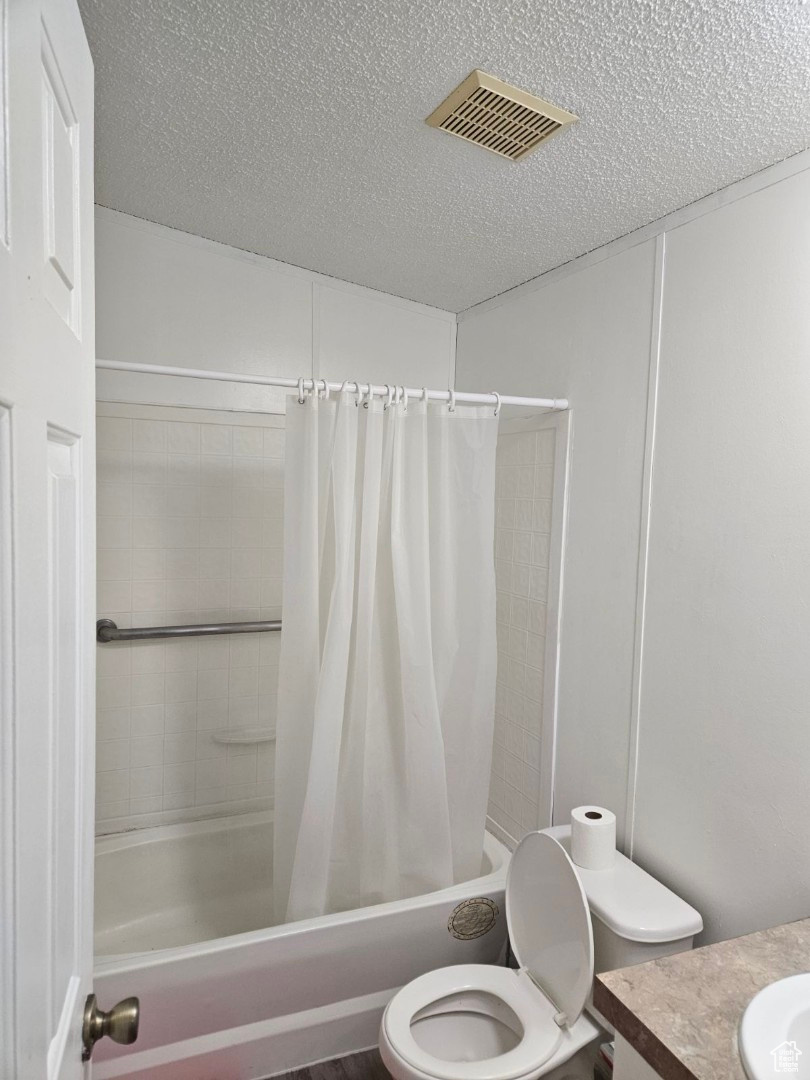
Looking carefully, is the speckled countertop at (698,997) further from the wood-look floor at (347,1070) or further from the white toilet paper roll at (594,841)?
the wood-look floor at (347,1070)

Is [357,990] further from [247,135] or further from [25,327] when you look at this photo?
[247,135]

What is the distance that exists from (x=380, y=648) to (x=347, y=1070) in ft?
3.75

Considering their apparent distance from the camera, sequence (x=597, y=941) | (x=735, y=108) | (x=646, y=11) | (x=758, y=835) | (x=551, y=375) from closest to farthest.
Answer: (x=646, y=11) < (x=735, y=108) < (x=758, y=835) < (x=597, y=941) < (x=551, y=375)

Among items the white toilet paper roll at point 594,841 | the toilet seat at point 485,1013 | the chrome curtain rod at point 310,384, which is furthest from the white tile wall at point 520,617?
the toilet seat at point 485,1013

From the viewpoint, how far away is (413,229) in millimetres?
1904

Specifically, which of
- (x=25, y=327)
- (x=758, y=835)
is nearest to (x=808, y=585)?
(x=758, y=835)

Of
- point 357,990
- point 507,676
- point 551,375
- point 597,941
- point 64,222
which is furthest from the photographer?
point 507,676

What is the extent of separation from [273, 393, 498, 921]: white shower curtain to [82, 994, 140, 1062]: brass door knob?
2.95 ft

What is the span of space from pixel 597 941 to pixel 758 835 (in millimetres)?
466

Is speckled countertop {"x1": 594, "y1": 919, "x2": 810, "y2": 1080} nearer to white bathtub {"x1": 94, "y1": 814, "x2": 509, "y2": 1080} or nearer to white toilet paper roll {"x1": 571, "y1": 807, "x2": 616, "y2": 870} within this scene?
white toilet paper roll {"x1": 571, "y1": 807, "x2": 616, "y2": 870}

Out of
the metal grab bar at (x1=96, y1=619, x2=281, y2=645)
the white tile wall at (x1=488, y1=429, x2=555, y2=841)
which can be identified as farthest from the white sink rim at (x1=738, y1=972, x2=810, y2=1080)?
the metal grab bar at (x1=96, y1=619, x2=281, y2=645)

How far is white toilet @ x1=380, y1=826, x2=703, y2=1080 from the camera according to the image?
1376mm

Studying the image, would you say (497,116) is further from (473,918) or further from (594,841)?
(473,918)

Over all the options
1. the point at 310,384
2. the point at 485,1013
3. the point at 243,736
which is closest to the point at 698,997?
the point at 485,1013
